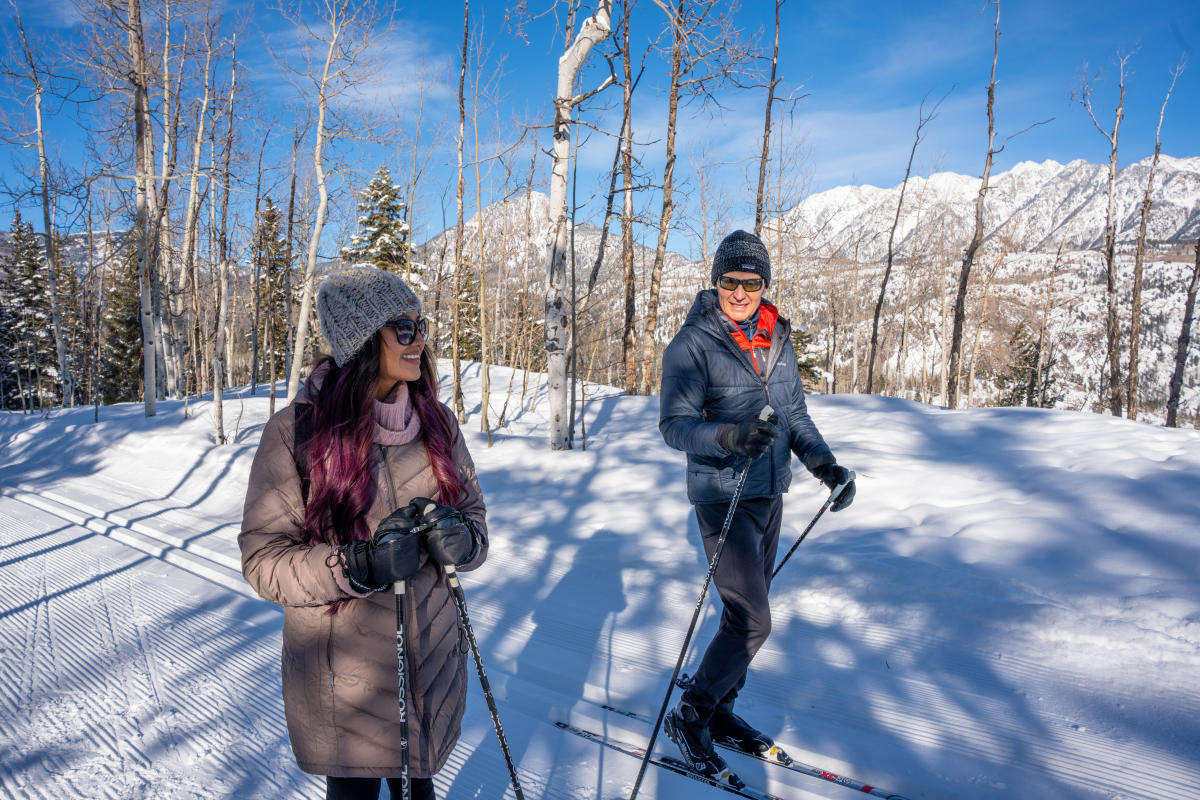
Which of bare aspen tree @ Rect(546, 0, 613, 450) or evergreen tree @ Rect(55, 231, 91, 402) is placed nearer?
bare aspen tree @ Rect(546, 0, 613, 450)

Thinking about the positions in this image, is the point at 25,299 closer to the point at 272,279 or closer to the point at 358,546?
the point at 272,279

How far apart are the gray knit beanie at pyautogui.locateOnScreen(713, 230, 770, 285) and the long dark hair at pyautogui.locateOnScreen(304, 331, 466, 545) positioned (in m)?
1.57

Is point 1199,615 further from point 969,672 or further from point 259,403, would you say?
point 259,403

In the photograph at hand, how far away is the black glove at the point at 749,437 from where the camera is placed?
214 centimetres

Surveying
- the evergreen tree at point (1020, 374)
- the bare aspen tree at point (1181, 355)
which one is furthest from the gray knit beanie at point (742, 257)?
the evergreen tree at point (1020, 374)

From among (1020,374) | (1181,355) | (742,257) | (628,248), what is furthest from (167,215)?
(1020,374)

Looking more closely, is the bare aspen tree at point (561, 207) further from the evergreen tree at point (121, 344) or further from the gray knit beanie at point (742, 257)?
the evergreen tree at point (121, 344)

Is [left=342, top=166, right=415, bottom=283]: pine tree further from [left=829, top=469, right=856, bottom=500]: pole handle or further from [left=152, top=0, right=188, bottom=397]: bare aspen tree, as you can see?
[left=829, top=469, right=856, bottom=500]: pole handle

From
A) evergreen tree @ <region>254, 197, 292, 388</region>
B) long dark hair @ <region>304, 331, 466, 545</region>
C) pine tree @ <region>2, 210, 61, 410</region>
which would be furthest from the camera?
pine tree @ <region>2, 210, 61, 410</region>

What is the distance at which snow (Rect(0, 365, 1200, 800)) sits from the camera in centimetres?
262

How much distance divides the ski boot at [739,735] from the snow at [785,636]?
7cm

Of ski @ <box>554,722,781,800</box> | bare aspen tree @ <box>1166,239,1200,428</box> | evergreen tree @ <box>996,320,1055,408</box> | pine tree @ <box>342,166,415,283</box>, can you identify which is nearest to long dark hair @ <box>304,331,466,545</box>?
ski @ <box>554,722,781,800</box>

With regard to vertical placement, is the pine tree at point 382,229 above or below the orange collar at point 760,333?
above

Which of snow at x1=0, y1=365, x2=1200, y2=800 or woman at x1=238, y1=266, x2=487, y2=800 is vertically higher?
woman at x1=238, y1=266, x2=487, y2=800
